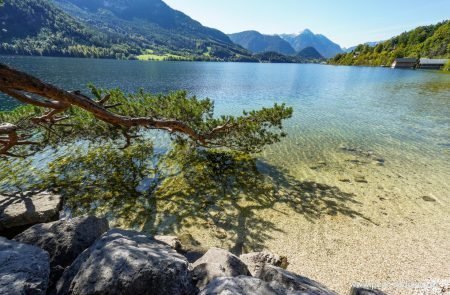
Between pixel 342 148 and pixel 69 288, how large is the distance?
24791 mm

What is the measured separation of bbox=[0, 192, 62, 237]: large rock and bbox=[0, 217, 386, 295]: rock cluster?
4.18m

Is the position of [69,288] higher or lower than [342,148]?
higher

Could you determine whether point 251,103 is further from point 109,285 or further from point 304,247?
point 109,285

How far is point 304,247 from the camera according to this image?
1188 cm

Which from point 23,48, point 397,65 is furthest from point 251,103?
point 23,48

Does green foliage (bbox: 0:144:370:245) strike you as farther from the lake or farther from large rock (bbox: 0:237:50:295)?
large rock (bbox: 0:237:50:295)

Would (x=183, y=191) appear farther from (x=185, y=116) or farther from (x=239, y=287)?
(x=239, y=287)

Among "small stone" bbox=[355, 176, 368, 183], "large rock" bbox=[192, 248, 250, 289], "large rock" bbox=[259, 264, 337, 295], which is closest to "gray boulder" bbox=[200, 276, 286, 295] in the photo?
"large rock" bbox=[259, 264, 337, 295]

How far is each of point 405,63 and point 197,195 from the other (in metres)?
203

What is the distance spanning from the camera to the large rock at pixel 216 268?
7.00 m

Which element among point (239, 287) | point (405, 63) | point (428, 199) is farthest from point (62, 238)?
point (405, 63)

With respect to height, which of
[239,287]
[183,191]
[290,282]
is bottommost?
[183,191]

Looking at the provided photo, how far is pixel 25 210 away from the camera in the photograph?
37.6 feet

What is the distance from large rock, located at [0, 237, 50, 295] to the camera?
201 inches
